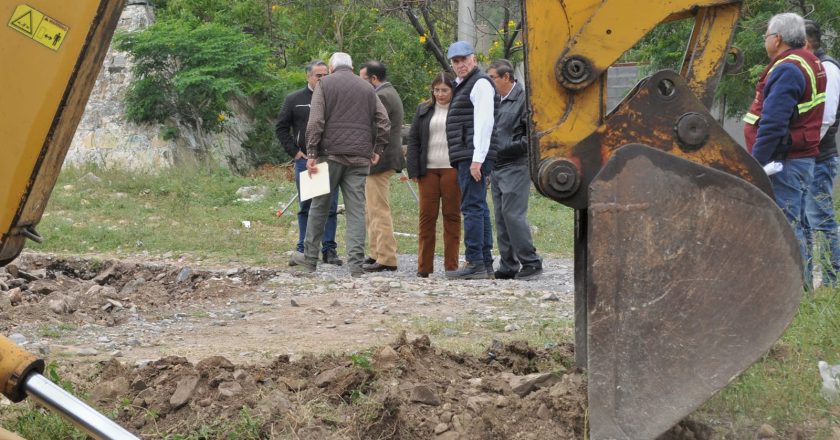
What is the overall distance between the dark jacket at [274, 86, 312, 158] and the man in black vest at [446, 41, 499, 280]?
210 centimetres

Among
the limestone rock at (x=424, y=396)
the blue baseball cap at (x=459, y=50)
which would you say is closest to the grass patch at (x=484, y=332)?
the limestone rock at (x=424, y=396)

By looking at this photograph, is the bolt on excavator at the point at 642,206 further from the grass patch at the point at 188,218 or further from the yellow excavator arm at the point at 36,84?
the grass patch at the point at 188,218

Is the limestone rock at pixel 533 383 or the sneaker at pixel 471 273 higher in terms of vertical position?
the limestone rock at pixel 533 383

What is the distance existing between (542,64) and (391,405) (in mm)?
1534

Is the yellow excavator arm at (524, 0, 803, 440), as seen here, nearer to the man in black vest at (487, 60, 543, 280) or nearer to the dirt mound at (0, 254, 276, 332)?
the dirt mound at (0, 254, 276, 332)

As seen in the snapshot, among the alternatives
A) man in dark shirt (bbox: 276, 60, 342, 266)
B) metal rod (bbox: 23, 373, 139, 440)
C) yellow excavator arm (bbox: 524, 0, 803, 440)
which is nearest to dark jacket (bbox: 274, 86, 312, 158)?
man in dark shirt (bbox: 276, 60, 342, 266)

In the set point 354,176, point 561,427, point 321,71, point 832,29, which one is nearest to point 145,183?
point 321,71

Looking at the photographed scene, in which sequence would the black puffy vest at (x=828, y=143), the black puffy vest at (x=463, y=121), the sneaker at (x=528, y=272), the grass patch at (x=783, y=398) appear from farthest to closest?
1. the sneaker at (x=528, y=272)
2. the black puffy vest at (x=463, y=121)
3. the black puffy vest at (x=828, y=143)
4. the grass patch at (x=783, y=398)

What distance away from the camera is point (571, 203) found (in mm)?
3867

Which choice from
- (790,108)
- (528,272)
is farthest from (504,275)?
(790,108)

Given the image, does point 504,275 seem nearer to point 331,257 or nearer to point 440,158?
point 440,158

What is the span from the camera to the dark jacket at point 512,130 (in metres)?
9.35

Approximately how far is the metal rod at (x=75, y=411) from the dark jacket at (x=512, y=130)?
649cm

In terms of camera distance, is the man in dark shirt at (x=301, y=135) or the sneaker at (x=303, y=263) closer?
the sneaker at (x=303, y=263)
